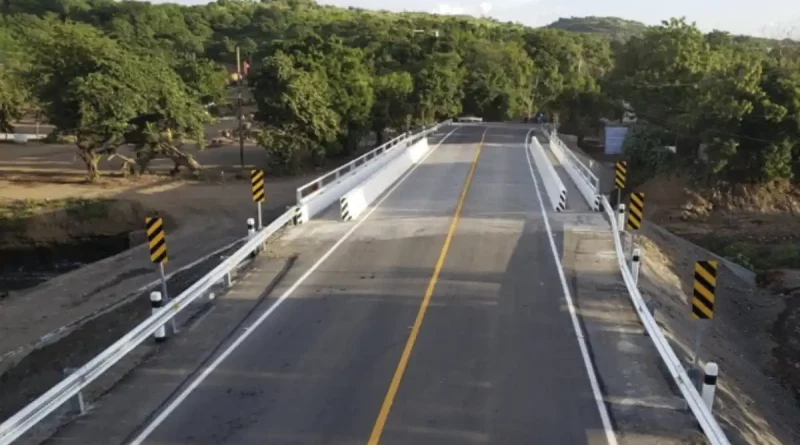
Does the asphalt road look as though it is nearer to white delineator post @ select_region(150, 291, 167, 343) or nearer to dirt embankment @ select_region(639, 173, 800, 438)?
white delineator post @ select_region(150, 291, 167, 343)

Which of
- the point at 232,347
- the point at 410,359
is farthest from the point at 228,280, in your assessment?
the point at 410,359

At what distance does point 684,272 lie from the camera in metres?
26.3

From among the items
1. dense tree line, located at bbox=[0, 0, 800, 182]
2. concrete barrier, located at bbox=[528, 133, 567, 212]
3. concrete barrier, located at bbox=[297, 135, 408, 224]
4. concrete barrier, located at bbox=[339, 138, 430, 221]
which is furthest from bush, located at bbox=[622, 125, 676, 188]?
concrete barrier, located at bbox=[297, 135, 408, 224]

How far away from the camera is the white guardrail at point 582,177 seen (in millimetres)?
26306

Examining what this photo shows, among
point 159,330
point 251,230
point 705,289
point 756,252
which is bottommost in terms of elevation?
point 756,252

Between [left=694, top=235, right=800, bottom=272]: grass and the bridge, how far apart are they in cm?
1374

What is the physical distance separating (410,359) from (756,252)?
2683cm

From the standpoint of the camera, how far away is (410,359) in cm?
1229

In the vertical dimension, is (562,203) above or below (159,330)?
above

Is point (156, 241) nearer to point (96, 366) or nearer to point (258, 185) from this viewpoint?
point (96, 366)

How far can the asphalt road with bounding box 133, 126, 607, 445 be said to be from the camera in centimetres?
989

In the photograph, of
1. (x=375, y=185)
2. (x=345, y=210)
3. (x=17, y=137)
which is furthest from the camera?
(x=17, y=137)

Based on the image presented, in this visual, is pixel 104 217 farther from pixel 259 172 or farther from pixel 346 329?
pixel 346 329

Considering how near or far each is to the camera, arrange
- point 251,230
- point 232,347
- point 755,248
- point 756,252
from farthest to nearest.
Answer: point 755,248 < point 756,252 < point 251,230 < point 232,347
